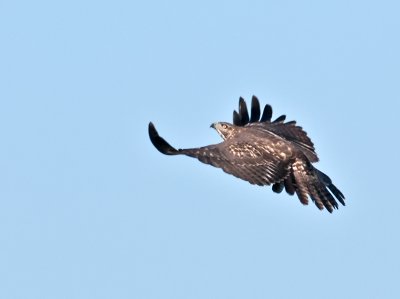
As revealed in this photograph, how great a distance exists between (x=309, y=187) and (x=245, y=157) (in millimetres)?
1704

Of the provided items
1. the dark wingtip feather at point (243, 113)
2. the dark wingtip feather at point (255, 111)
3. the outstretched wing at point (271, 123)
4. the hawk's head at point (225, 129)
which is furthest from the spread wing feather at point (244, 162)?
the dark wingtip feather at point (255, 111)

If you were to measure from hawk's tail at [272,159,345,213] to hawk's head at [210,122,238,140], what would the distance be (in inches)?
107

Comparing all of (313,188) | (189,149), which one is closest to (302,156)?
(313,188)

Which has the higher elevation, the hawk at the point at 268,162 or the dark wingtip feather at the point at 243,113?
the dark wingtip feather at the point at 243,113

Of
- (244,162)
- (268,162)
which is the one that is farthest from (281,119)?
(244,162)

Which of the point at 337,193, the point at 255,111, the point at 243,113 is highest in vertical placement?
the point at 255,111

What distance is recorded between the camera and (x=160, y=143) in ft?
108

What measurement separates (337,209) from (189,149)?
12.8ft

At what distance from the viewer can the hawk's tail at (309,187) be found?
1353 inches

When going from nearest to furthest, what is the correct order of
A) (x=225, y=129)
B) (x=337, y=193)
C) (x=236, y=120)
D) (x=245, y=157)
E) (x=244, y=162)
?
1. (x=244, y=162)
2. (x=245, y=157)
3. (x=337, y=193)
4. (x=225, y=129)
5. (x=236, y=120)

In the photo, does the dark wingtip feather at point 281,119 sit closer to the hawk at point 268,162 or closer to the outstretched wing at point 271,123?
Answer: the outstretched wing at point 271,123

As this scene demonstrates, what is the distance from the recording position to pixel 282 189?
3472 cm

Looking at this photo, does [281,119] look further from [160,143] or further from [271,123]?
[160,143]

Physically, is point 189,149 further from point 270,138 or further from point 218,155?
point 270,138
